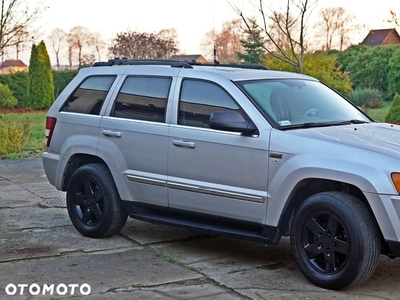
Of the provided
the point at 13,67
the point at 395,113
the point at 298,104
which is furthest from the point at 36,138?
the point at 13,67

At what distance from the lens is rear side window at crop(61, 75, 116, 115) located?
710 cm

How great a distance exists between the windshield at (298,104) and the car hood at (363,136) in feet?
0.62

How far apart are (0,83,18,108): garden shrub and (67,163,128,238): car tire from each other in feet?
70.2

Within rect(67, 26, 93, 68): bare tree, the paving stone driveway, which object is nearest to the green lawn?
the paving stone driveway

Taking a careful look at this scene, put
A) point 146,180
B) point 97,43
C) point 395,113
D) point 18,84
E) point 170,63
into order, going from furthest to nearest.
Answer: point 97,43
point 18,84
point 395,113
point 170,63
point 146,180

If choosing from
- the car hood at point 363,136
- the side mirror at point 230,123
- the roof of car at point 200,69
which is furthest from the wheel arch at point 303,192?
the roof of car at point 200,69

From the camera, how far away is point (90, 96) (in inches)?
285

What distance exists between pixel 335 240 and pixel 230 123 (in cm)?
129

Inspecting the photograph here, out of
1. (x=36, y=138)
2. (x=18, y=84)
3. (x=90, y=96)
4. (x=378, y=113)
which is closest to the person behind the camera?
(x=90, y=96)

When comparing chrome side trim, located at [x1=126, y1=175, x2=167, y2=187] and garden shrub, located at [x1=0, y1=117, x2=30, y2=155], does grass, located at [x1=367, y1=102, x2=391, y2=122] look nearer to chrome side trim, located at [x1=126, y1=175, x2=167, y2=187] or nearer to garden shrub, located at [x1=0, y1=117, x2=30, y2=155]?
garden shrub, located at [x1=0, y1=117, x2=30, y2=155]

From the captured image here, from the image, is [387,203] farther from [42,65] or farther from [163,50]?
[42,65]

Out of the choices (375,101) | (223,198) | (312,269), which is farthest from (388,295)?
(375,101)

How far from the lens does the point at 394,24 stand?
16500mm

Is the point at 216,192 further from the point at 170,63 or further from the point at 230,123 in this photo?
the point at 170,63
